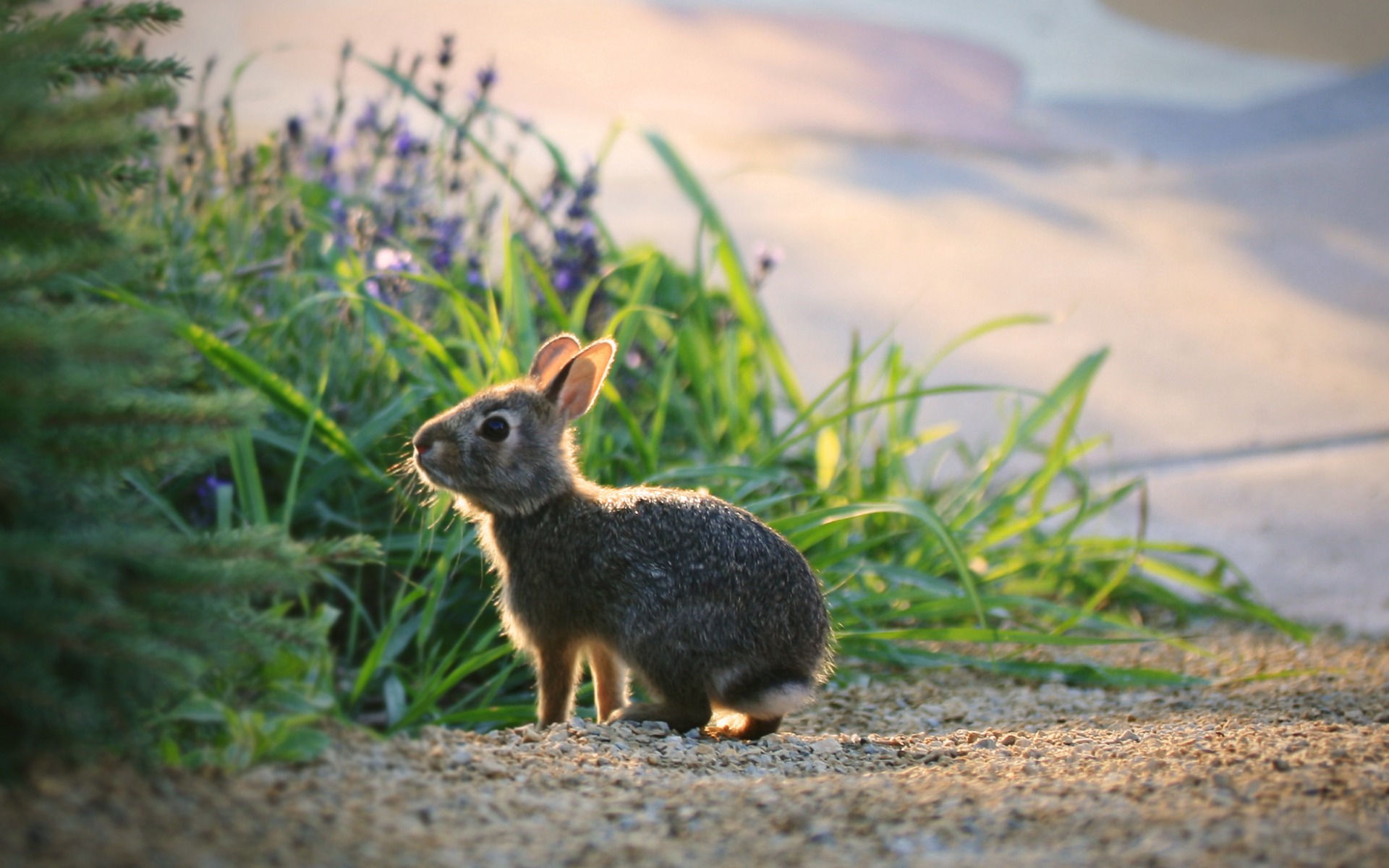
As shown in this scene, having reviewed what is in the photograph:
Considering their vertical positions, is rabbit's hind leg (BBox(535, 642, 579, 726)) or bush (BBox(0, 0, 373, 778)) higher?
bush (BBox(0, 0, 373, 778))

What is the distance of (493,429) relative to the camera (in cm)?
286

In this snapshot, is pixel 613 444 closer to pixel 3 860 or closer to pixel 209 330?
pixel 209 330

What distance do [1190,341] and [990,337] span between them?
102cm

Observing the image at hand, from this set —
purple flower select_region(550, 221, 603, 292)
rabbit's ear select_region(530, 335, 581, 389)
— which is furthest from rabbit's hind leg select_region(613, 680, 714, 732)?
purple flower select_region(550, 221, 603, 292)

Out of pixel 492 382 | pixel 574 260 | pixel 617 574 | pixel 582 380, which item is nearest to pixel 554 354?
pixel 582 380

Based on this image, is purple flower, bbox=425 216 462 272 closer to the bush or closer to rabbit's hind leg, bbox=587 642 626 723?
rabbit's hind leg, bbox=587 642 626 723

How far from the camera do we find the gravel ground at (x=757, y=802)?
66.4 inches

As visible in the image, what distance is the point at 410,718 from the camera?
2775mm

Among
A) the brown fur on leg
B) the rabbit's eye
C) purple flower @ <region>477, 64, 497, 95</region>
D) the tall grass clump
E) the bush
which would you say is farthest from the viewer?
purple flower @ <region>477, 64, 497, 95</region>

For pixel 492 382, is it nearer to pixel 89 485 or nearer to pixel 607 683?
pixel 607 683

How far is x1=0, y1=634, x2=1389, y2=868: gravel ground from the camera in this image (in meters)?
1.69

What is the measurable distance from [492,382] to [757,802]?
1.60 metres

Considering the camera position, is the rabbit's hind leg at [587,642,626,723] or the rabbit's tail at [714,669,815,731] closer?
the rabbit's tail at [714,669,815,731]

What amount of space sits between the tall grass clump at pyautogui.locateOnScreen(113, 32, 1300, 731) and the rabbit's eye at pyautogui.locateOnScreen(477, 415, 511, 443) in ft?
1.06
